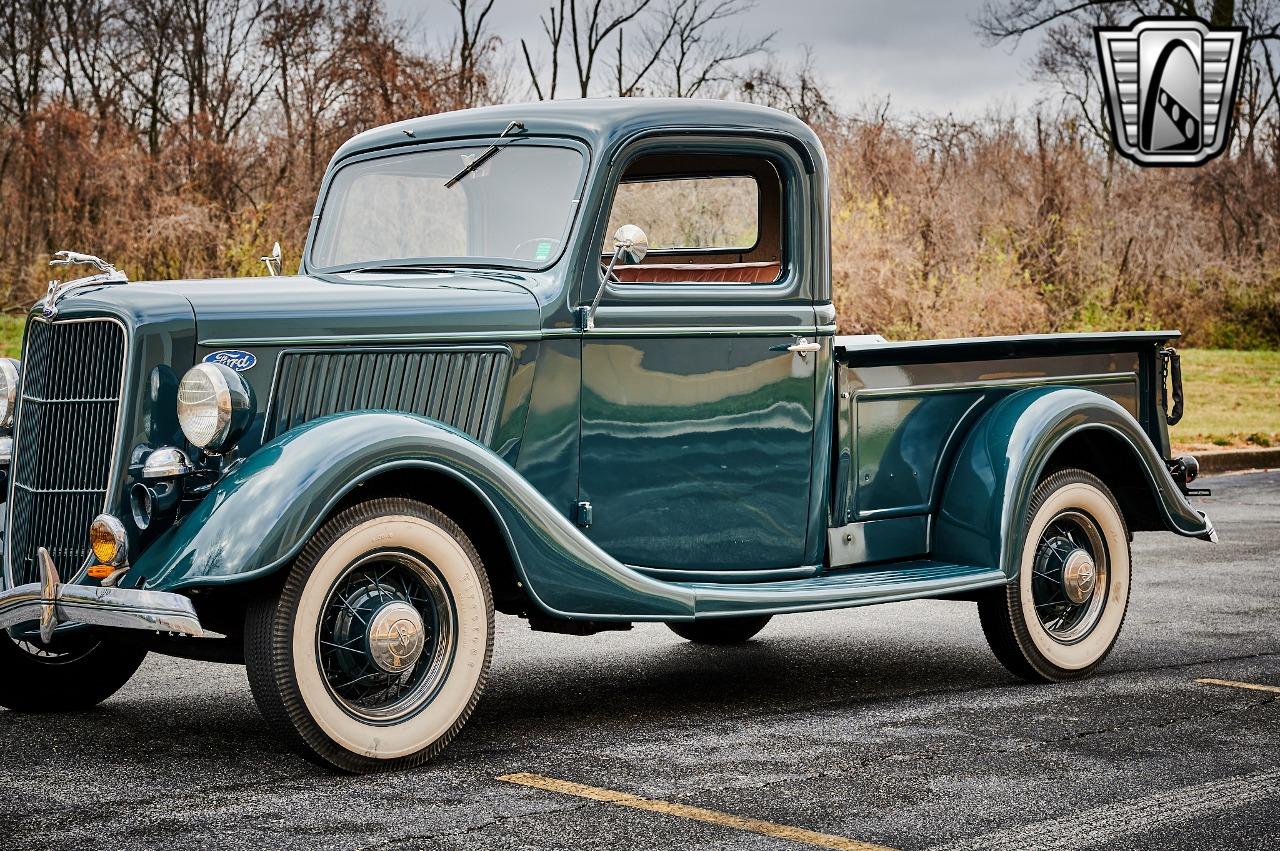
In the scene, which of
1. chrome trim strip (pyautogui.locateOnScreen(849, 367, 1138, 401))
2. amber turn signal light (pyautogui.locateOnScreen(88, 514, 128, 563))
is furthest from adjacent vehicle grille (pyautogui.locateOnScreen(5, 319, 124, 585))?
chrome trim strip (pyautogui.locateOnScreen(849, 367, 1138, 401))

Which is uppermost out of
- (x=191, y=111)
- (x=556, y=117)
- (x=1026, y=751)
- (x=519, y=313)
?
(x=191, y=111)

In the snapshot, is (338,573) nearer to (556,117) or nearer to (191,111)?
(556,117)

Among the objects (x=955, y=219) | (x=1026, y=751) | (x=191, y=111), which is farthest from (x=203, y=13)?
(x=1026, y=751)

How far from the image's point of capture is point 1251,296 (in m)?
27.2

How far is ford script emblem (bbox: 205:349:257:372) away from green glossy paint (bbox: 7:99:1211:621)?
27 millimetres

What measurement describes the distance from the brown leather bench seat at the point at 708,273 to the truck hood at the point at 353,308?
0.82 m

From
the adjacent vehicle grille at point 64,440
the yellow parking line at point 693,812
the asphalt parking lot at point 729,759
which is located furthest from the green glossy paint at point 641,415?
the yellow parking line at point 693,812

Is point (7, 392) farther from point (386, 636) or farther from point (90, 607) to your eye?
point (386, 636)

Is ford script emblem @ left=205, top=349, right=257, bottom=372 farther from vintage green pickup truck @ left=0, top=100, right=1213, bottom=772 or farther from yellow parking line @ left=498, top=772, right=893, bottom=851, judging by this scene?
yellow parking line @ left=498, top=772, right=893, bottom=851

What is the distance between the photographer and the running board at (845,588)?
5227 mm

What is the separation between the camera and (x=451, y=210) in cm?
572

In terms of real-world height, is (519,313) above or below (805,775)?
above

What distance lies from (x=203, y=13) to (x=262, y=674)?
1960cm

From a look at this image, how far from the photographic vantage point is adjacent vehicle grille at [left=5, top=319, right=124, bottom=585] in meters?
4.68
